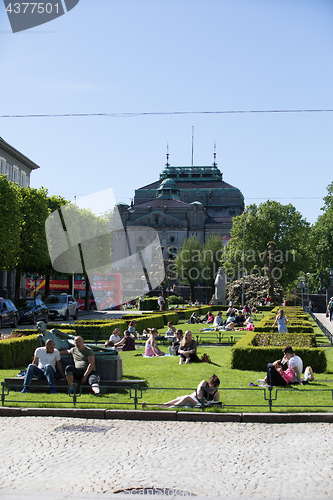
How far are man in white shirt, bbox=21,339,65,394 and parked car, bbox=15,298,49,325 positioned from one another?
74.8 feet

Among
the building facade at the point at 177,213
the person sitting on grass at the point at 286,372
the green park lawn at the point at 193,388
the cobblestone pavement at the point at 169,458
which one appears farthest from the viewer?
the building facade at the point at 177,213

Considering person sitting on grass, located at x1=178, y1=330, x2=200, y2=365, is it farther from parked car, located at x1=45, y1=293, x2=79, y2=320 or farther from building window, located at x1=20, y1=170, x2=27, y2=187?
building window, located at x1=20, y1=170, x2=27, y2=187

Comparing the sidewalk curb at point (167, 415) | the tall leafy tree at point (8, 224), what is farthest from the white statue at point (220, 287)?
the sidewalk curb at point (167, 415)

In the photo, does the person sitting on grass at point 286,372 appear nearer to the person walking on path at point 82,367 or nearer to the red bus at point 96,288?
the person walking on path at point 82,367

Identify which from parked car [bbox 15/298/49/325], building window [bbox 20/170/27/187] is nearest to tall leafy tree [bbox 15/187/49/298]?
parked car [bbox 15/298/49/325]

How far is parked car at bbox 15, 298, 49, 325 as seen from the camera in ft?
112

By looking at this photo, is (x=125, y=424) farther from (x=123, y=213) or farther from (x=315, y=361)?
(x=123, y=213)

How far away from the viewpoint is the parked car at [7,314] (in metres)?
29.6

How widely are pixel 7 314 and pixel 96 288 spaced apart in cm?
2976

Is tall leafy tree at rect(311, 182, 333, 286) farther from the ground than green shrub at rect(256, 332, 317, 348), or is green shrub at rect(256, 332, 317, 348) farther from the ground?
tall leafy tree at rect(311, 182, 333, 286)

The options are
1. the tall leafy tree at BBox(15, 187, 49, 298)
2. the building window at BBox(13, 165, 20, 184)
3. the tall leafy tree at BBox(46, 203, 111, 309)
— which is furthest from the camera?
the building window at BBox(13, 165, 20, 184)

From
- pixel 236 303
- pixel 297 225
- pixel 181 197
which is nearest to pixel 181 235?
pixel 181 197

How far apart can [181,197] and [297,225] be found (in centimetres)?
7027

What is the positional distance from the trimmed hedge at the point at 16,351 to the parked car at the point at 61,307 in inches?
873
